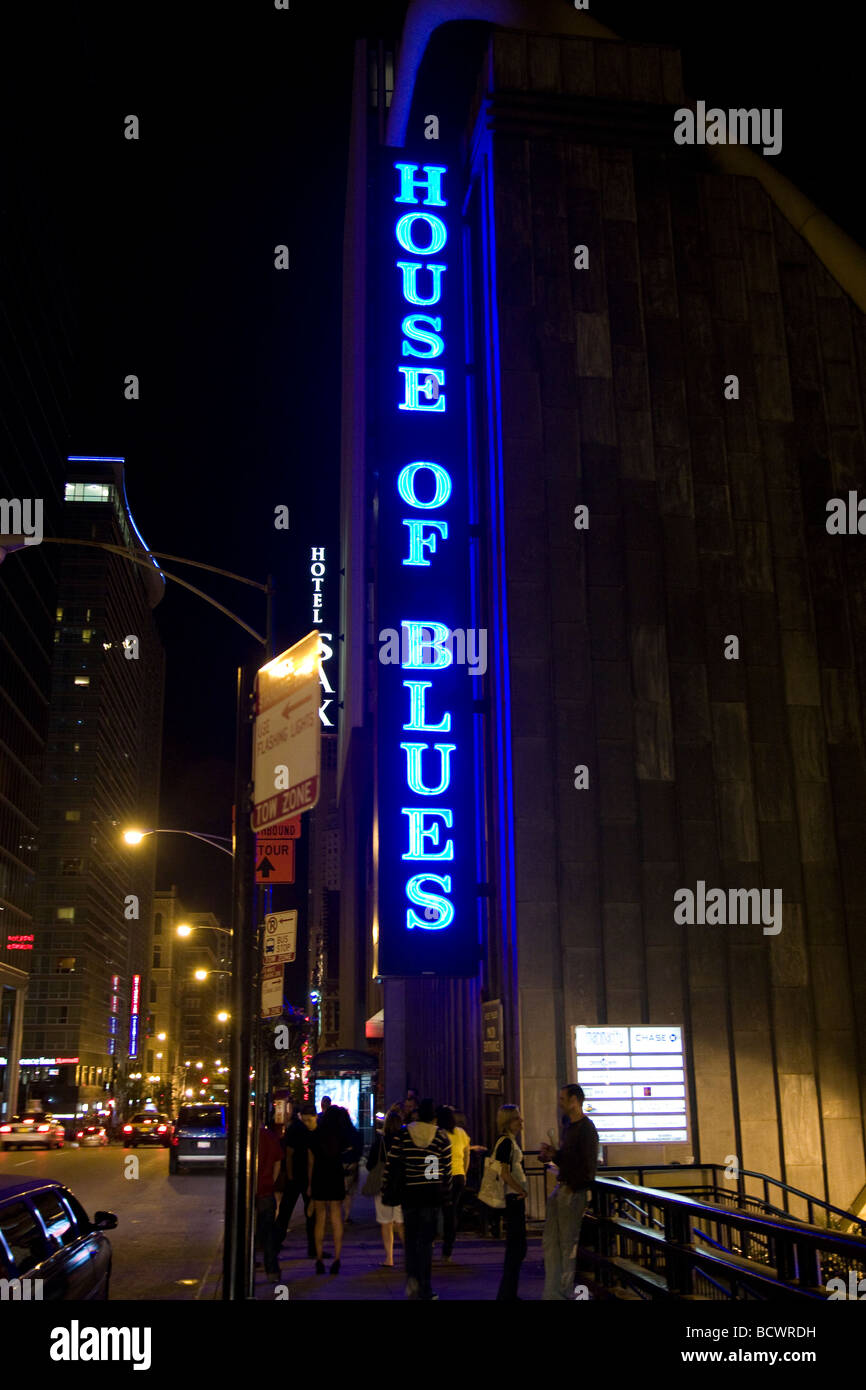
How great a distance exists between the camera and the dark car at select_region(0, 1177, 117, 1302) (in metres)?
6.93

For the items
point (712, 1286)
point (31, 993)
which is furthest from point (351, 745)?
point (31, 993)

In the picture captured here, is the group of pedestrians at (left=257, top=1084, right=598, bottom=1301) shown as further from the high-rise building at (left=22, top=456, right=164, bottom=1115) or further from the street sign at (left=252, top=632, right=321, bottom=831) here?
the high-rise building at (left=22, top=456, right=164, bottom=1115)

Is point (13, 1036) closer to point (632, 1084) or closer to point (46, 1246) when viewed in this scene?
point (632, 1084)

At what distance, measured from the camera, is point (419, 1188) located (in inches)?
420

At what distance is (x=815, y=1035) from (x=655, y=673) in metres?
6.88

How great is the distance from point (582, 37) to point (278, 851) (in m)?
19.2

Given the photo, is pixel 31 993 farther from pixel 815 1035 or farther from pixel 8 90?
pixel 815 1035

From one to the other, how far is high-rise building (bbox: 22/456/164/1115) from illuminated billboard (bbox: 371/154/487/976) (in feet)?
347

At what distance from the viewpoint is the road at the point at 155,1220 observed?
13.2m

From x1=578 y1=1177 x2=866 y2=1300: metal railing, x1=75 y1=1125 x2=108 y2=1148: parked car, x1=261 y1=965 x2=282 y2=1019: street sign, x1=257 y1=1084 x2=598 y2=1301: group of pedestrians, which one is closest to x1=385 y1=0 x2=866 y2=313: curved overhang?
x1=261 y1=965 x2=282 y2=1019: street sign

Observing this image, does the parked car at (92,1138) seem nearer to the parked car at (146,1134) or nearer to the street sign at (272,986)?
the parked car at (146,1134)

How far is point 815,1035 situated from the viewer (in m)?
20.9

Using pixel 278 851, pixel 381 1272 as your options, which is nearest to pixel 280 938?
pixel 278 851
